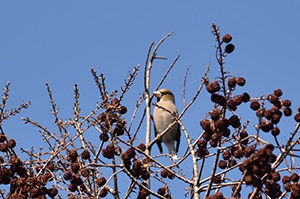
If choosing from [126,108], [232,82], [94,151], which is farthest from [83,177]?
[232,82]

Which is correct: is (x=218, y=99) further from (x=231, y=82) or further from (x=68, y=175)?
(x=68, y=175)

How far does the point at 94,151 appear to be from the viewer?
3.19 meters

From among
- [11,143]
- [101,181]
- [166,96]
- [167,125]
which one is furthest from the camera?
[166,96]

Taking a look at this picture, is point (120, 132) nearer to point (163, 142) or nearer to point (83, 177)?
point (83, 177)

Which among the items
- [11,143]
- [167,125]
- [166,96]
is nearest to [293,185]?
[11,143]

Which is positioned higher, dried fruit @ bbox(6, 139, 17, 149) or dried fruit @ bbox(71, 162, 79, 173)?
dried fruit @ bbox(6, 139, 17, 149)

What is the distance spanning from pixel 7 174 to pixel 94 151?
1.77ft

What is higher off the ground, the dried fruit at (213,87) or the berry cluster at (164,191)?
the dried fruit at (213,87)

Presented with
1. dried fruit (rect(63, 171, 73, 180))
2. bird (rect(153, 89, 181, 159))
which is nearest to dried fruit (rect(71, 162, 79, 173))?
dried fruit (rect(63, 171, 73, 180))

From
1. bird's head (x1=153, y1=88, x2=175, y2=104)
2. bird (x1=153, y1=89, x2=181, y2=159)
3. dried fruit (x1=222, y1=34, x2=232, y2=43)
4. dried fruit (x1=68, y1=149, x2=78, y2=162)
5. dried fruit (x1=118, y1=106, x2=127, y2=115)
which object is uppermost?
bird's head (x1=153, y1=88, x2=175, y2=104)

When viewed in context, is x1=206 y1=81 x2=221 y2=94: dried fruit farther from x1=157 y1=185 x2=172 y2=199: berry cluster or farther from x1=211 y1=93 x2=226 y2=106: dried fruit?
x1=157 y1=185 x2=172 y2=199: berry cluster

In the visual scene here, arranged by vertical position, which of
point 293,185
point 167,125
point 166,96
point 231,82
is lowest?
point 293,185

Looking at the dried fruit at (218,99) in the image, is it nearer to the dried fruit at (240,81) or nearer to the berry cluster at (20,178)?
the dried fruit at (240,81)

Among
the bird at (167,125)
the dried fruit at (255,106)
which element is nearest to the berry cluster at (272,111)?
the dried fruit at (255,106)
